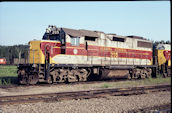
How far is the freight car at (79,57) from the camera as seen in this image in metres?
13.7

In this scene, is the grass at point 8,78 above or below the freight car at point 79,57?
below

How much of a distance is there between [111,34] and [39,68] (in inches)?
269

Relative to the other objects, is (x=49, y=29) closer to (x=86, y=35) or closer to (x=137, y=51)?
(x=86, y=35)

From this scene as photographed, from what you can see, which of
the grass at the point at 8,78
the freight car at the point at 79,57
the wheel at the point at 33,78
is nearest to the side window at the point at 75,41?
the freight car at the point at 79,57

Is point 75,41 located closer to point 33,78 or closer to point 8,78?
point 33,78

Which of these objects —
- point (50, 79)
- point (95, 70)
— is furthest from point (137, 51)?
point (50, 79)

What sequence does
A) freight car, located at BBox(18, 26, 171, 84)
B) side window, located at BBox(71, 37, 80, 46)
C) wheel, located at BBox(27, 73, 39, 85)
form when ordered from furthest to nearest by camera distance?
1. side window, located at BBox(71, 37, 80, 46)
2. freight car, located at BBox(18, 26, 171, 84)
3. wheel, located at BBox(27, 73, 39, 85)

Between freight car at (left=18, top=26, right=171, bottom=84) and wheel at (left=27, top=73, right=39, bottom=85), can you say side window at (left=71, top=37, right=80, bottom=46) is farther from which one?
wheel at (left=27, top=73, right=39, bottom=85)

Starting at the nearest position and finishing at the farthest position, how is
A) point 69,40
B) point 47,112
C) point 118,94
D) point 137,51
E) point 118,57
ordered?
point 47,112 → point 118,94 → point 69,40 → point 118,57 → point 137,51

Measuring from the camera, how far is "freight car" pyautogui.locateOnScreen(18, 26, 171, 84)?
13656mm

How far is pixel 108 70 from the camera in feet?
55.2

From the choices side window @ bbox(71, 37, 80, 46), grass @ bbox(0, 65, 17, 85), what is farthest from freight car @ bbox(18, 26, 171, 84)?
grass @ bbox(0, 65, 17, 85)

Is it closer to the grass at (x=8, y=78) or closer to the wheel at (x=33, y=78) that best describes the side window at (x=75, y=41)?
the wheel at (x=33, y=78)

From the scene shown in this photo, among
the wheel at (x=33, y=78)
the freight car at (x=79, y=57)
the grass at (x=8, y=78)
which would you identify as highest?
the freight car at (x=79, y=57)
